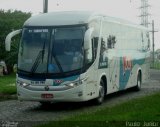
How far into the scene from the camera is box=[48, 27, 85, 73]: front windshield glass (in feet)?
55.1

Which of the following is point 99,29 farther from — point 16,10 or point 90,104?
point 16,10

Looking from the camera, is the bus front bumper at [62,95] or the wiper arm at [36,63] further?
the wiper arm at [36,63]

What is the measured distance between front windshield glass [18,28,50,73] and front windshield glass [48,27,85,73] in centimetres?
27

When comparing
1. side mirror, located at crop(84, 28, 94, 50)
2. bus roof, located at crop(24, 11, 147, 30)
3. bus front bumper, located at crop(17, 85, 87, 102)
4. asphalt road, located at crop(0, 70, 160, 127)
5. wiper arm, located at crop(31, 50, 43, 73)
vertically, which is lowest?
asphalt road, located at crop(0, 70, 160, 127)

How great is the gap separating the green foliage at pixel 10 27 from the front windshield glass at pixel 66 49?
3268 centimetres

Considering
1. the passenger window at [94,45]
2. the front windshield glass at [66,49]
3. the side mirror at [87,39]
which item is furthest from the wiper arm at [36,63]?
the passenger window at [94,45]

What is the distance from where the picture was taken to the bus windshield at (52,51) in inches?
663

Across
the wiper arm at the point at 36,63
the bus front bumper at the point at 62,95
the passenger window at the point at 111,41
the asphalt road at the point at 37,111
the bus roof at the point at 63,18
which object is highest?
the bus roof at the point at 63,18

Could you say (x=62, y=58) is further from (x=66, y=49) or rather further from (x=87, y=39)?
(x=87, y=39)

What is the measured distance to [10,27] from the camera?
53.8 m

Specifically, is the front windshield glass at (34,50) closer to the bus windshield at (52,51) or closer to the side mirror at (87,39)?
the bus windshield at (52,51)

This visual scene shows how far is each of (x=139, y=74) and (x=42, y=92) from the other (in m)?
9.52

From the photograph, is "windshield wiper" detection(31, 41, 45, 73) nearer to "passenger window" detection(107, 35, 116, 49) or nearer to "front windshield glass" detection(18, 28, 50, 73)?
"front windshield glass" detection(18, 28, 50, 73)

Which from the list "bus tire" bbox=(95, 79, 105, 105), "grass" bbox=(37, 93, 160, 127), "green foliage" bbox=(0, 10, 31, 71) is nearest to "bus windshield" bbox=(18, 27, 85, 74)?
"bus tire" bbox=(95, 79, 105, 105)
